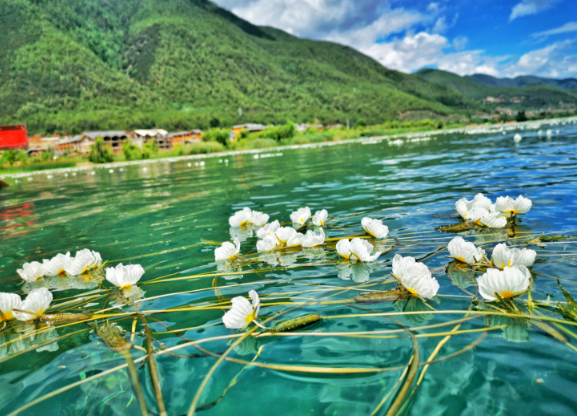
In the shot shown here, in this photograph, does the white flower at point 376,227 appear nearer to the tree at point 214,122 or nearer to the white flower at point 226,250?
Answer: the white flower at point 226,250

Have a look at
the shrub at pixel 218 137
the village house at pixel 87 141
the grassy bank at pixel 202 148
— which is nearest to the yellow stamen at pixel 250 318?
the grassy bank at pixel 202 148

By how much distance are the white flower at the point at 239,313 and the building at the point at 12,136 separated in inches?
2021

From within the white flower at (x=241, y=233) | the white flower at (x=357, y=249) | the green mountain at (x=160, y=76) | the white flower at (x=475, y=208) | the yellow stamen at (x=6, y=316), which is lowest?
the white flower at (x=241, y=233)

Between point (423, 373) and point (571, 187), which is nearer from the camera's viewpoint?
point (423, 373)

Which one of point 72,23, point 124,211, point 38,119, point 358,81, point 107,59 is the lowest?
point 124,211

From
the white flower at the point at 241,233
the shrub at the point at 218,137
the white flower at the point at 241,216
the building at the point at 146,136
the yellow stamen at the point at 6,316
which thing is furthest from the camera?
the building at the point at 146,136

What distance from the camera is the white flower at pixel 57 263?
2.99 metres

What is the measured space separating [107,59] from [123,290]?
462ft

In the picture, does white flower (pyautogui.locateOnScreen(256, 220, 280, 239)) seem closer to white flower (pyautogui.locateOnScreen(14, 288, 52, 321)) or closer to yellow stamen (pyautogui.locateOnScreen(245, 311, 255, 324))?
yellow stamen (pyautogui.locateOnScreen(245, 311, 255, 324))

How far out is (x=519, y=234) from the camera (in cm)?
323

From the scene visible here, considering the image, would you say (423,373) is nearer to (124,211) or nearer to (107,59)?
(124,211)

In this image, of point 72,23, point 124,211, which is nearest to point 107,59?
point 72,23

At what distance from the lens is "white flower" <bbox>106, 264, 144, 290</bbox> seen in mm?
2541

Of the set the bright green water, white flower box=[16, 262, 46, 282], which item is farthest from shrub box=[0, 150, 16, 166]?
white flower box=[16, 262, 46, 282]
